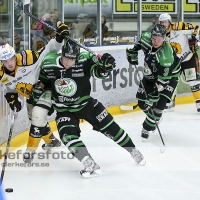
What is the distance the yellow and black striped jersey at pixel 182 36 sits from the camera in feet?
22.1

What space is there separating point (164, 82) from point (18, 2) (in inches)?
59.6

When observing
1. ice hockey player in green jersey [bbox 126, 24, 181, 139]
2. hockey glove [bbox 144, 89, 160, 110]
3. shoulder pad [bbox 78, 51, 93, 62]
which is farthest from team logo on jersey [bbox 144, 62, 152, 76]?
shoulder pad [bbox 78, 51, 93, 62]

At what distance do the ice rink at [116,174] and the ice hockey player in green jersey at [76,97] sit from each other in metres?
0.21

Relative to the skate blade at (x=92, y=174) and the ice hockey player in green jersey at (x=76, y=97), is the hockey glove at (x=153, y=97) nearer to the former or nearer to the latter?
the ice hockey player in green jersey at (x=76, y=97)

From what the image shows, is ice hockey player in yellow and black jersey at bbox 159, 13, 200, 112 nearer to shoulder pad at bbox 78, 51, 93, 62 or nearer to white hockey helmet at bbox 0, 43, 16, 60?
shoulder pad at bbox 78, 51, 93, 62

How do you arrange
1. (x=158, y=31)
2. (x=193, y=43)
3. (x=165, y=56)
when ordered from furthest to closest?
(x=193, y=43)
(x=165, y=56)
(x=158, y=31)

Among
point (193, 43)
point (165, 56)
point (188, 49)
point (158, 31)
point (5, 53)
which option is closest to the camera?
point (5, 53)

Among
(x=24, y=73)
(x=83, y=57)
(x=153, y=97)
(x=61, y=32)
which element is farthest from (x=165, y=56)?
(x=24, y=73)

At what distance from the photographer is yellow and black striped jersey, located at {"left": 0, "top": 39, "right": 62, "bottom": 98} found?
14.6 feet

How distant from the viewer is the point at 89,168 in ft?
14.2

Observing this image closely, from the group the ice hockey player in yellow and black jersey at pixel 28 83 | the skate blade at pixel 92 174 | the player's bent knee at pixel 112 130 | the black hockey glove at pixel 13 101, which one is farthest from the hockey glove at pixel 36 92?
the skate blade at pixel 92 174

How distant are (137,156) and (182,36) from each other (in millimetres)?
2639

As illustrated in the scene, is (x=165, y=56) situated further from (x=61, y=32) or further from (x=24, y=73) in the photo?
(x=24, y=73)

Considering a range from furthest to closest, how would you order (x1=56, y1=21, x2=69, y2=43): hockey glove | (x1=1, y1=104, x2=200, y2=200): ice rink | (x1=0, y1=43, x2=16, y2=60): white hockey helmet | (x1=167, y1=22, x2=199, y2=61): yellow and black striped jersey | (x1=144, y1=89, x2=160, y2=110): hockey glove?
(x1=167, y1=22, x2=199, y2=61): yellow and black striped jersey → (x1=144, y1=89, x2=160, y2=110): hockey glove → (x1=56, y1=21, x2=69, y2=43): hockey glove → (x1=0, y1=43, x2=16, y2=60): white hockey helmet → (x1=1, y1=104, x2=200, y2=200): ice rink
